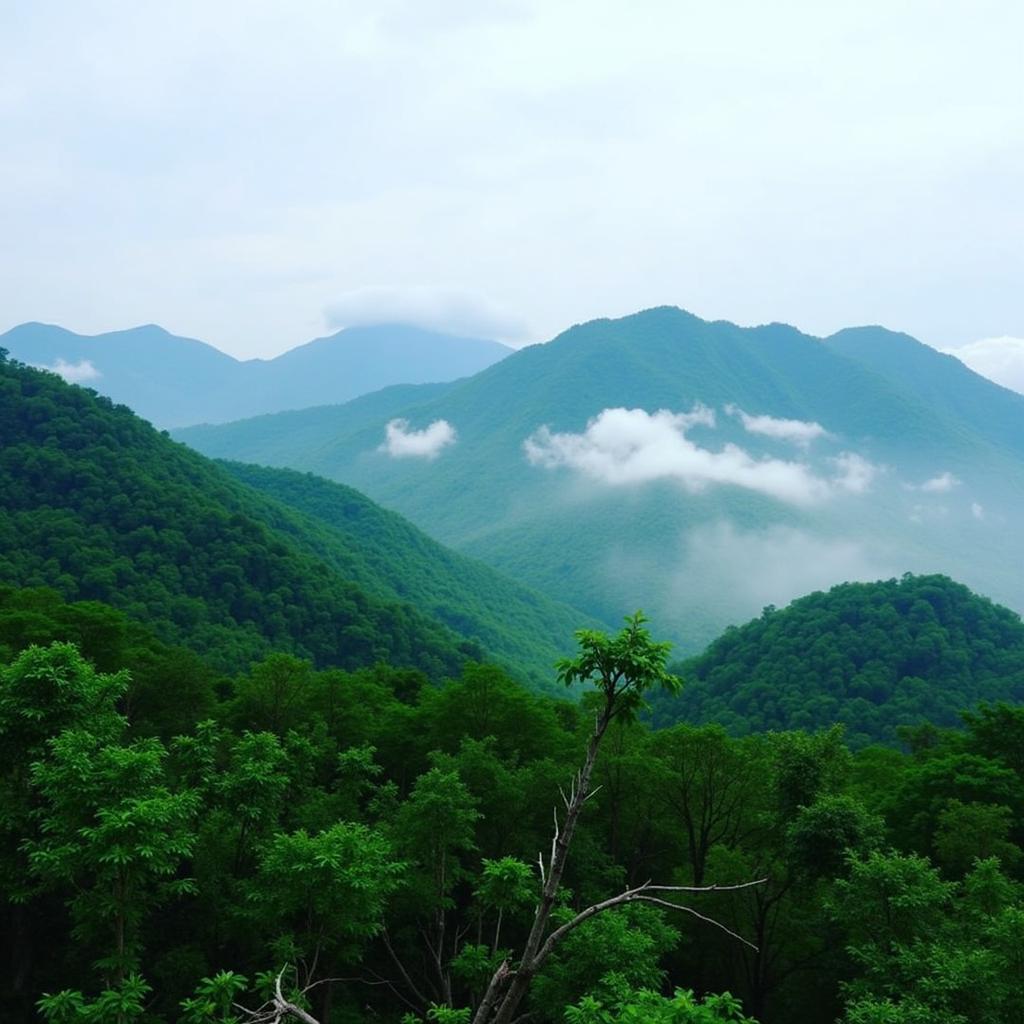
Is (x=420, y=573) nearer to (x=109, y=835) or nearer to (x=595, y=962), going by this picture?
(x=595, y=962)

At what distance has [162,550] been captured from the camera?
83000mm

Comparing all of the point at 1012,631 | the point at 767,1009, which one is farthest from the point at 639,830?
the point at 1012,631

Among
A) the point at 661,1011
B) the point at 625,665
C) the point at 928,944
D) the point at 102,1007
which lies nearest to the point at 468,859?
the point at 928,944

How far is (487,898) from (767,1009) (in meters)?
16.3

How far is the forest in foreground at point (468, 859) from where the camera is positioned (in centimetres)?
1507

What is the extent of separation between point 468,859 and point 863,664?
274 ft

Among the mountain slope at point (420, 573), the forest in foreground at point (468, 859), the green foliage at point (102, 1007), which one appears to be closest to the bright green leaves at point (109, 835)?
the forest in foreground at point (468, 859)

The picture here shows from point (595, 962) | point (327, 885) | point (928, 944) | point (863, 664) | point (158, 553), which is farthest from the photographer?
point (863, 664)

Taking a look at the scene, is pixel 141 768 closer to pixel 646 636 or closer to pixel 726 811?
pixel 646 636

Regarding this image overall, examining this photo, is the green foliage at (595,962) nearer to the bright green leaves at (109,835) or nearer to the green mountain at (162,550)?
the bright green leaves at (109,835)

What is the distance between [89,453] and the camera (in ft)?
295

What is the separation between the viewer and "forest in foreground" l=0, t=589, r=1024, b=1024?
15.1m

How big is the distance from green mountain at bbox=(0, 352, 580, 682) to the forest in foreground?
42112 mm

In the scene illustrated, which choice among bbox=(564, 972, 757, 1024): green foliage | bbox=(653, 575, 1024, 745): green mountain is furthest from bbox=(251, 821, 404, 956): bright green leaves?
bbox=(653, 575, 1024, 745): green mountain
